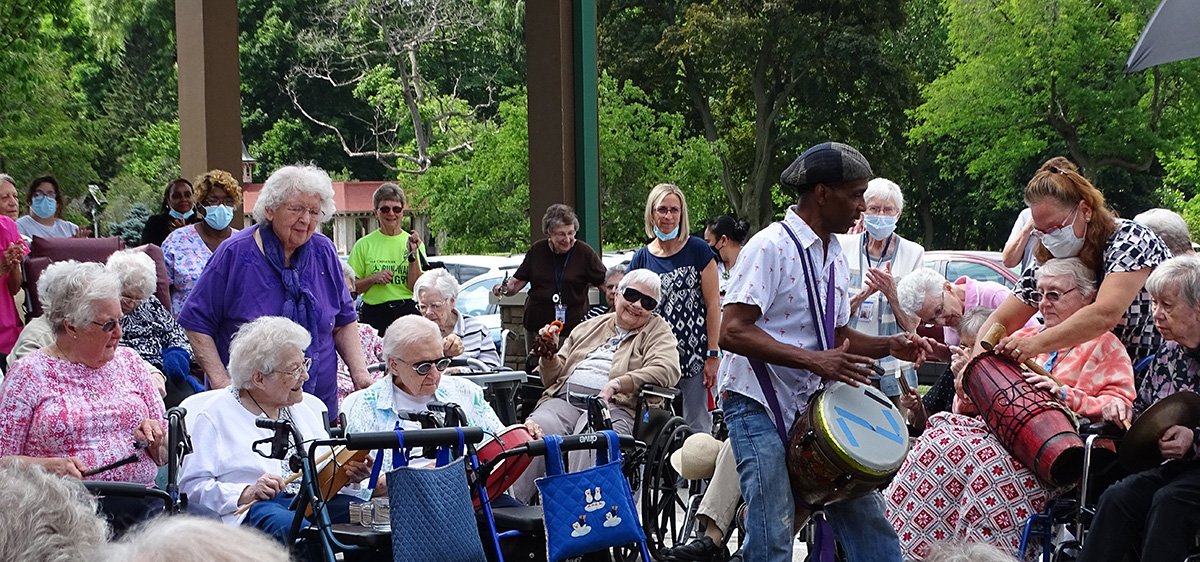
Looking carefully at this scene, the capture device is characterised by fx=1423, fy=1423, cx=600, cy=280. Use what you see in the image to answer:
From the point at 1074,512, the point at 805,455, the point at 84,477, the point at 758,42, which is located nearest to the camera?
the point at 805,455

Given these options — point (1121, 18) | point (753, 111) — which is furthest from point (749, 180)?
point (1121, 18)

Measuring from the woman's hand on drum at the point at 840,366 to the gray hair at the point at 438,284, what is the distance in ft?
12.6

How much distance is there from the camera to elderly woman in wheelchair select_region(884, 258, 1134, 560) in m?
5.25

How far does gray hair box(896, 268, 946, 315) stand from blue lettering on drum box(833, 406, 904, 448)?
7.39ft

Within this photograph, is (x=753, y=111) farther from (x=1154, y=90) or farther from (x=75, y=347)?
(x=75, y=347)

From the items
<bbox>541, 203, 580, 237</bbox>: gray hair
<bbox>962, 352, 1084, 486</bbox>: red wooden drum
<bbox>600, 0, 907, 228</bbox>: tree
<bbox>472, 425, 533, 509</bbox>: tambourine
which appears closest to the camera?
<bbox>472, 425, 533, 509</bbox>: tambourine

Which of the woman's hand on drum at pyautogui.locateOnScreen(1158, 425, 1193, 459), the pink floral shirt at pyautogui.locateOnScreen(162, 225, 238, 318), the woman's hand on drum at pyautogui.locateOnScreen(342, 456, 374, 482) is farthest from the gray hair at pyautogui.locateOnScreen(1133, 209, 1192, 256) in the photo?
the pink floral shirt at pyautogui.locateOnScreen(162, 225, 238, 318)

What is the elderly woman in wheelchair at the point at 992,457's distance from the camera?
17.2 ft

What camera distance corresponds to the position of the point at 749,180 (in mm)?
34719

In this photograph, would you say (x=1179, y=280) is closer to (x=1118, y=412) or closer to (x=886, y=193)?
(x=1118, y=412)

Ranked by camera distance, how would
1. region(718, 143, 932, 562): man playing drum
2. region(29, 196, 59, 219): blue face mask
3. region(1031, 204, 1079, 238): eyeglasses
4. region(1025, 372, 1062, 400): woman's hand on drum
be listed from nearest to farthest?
1. region(718, 143, 932, 562): man playing drum
2. region(1025, 372, 1062, 400): woman's hand on drum
3. region(1031, 204, 1079, 238): eyeglasses
4. region(29, 196, 59, 219): blue face mask

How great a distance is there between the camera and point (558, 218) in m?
8.67

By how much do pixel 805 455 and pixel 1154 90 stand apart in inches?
1180

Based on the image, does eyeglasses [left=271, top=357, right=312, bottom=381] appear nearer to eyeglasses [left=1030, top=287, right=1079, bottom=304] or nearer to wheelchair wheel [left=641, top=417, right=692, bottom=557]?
wheelchair wheel [left=641, top=417, right=692, bottom=557]
